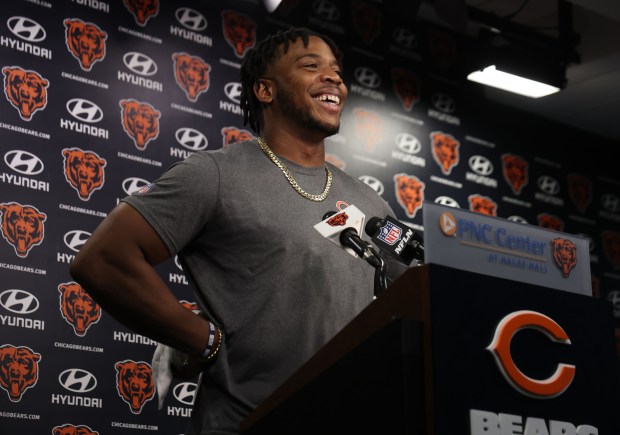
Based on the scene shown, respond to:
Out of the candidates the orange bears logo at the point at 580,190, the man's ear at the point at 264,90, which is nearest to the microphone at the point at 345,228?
the man's ear at the point at 264,90

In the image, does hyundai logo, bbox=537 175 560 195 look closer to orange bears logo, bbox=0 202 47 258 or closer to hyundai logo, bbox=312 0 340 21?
hyundai logo, bbox=312 0 340 21

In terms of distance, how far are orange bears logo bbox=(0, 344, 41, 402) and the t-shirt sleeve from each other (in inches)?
75.9

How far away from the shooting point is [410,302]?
1077 millimetres

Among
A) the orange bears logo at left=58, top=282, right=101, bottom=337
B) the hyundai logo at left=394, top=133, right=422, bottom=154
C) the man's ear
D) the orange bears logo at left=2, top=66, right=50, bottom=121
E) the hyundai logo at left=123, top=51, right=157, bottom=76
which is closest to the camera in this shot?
the man's ear

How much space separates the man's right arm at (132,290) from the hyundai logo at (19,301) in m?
1.98

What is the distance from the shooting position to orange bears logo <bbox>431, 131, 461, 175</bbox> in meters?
5.19

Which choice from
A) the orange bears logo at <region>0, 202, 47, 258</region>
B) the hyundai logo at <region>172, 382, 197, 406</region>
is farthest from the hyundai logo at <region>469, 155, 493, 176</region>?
the orange bears logo at <region>0, 202, 47, 258</region>

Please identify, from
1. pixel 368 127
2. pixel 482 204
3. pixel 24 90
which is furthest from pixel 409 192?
pixel 24 90

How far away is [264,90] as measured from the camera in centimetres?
225

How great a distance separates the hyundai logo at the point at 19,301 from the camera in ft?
11.3

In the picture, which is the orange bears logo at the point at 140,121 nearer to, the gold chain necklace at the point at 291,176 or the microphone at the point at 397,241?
the gold chain necklace at the point at 291,176

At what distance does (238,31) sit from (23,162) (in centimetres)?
147

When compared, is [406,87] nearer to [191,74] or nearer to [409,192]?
[409,192]

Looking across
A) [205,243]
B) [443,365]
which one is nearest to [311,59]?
[205,243]
